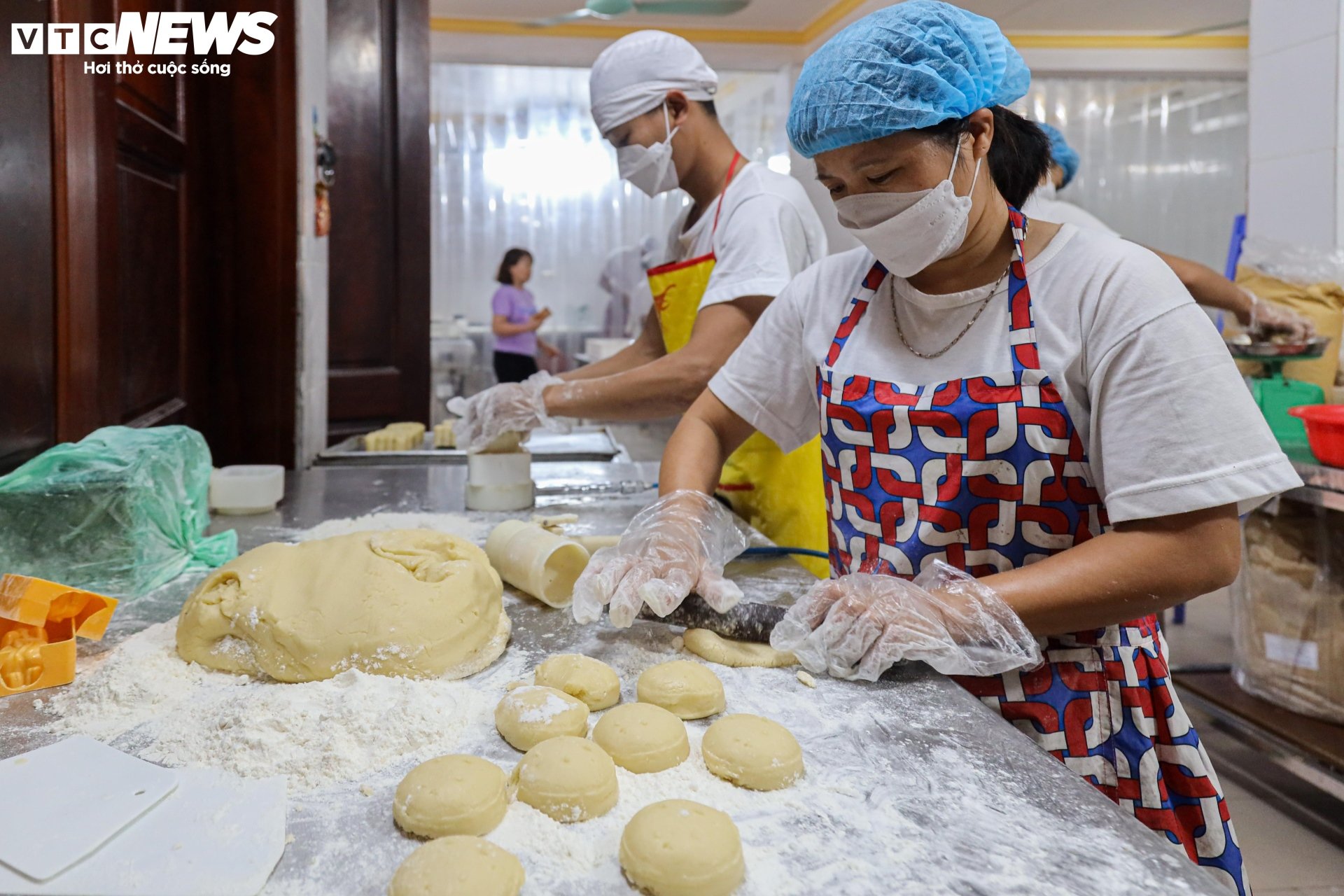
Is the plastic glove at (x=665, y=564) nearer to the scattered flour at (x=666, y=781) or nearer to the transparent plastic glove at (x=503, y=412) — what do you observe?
the scattered flour at (x=666, y=781)

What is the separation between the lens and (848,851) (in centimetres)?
86

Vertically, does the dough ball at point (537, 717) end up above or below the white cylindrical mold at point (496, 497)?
below

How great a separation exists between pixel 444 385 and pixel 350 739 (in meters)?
7.44

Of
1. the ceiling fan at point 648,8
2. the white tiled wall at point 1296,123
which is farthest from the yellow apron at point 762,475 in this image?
the ceiling fan at point 648,8

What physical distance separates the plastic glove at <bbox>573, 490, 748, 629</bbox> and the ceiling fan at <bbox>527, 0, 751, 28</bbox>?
A: 6374 millimetres

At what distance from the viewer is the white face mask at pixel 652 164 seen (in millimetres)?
2273

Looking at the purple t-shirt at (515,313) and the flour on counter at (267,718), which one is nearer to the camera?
the flour on counter at (267,718)

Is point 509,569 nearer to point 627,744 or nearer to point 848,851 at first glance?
point 627,744

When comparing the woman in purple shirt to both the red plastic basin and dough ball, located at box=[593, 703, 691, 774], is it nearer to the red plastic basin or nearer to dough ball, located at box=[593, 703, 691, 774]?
the red plastic basin

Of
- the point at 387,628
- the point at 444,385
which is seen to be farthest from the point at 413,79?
the point at 444,385

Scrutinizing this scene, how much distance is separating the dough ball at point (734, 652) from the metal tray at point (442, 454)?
169 centimetres

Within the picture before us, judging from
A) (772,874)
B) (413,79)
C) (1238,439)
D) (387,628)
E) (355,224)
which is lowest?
(772,874)

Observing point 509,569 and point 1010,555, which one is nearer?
point 1010,555

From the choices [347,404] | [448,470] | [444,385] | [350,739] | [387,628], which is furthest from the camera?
[444,385]
